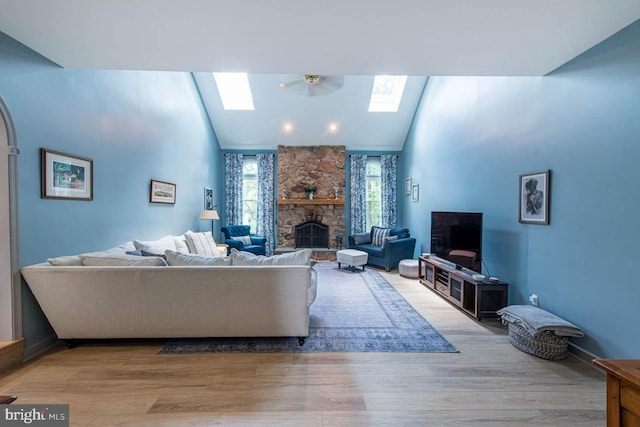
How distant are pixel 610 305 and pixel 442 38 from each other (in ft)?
8.56

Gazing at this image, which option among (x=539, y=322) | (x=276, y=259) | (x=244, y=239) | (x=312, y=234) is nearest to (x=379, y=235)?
(x=312, y=234)

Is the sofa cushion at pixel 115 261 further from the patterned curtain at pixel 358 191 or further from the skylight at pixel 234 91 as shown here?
the patterned curtain at pixel 358 191

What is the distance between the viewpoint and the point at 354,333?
2789 mm

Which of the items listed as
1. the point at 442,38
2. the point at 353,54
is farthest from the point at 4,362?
the point at 442,38

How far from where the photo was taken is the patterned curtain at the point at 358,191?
746 centimetres

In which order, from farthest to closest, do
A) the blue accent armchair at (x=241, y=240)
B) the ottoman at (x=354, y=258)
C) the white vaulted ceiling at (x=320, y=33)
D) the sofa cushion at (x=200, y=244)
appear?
the blue accent armchair at (x=241, y=240) < the ottoman at (x=354, y=258) < the sofa cushion at (x=200, y=244) < the white vaulted ceiling at (x=320, y=33)

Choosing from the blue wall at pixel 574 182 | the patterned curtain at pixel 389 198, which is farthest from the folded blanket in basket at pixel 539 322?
the patterned curtain at pixel 389 198

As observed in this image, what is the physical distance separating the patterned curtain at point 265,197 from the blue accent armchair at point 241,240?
78 centimetres

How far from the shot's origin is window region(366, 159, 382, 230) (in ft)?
25.0

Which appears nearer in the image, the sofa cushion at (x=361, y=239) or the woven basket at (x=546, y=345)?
the woven basket at (x=546, y=345)

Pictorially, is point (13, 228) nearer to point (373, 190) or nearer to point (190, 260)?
point (190, 260)

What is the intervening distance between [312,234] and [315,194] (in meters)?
1.14

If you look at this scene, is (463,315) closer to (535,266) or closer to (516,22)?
(535,266)

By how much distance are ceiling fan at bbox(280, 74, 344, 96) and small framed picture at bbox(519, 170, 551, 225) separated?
285cm
